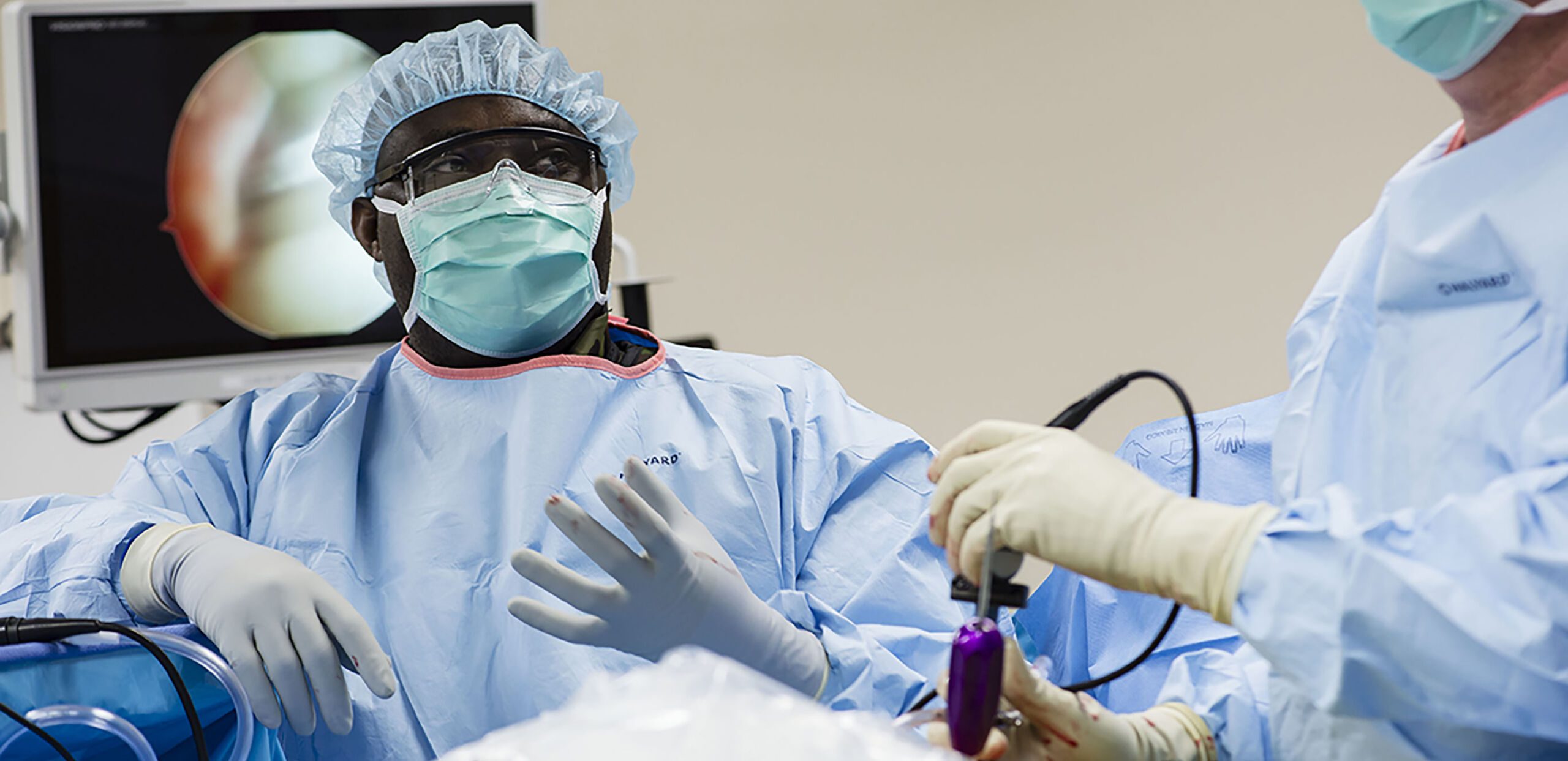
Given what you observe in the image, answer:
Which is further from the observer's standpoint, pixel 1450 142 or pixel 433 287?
pixel 433 287

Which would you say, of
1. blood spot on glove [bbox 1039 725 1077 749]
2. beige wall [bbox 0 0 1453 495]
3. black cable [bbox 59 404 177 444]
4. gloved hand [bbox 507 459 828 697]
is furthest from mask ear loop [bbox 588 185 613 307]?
beige wall [bbox 0 0 1453 495]

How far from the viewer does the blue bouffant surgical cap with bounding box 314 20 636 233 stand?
147 centimetres

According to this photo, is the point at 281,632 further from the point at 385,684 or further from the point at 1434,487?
the point at 1434,487

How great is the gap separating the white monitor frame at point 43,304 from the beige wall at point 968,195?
66 centimetres

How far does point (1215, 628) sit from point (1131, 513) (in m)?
0.40

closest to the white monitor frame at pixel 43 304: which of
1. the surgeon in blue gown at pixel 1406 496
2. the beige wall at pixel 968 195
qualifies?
the beige wall at pixel 968 195

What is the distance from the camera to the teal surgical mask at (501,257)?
4.66 ft

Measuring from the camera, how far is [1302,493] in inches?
38.9

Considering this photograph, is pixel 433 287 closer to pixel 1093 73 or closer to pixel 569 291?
pixel 569 291

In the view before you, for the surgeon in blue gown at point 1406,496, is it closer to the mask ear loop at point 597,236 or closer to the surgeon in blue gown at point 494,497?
the surgeon in blue gown at point 494,497

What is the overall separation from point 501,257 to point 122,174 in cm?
112

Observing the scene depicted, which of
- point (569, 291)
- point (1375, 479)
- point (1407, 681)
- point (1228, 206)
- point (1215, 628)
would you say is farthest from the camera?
point (1228, 206)

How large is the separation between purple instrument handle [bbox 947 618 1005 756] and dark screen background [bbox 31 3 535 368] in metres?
1.69

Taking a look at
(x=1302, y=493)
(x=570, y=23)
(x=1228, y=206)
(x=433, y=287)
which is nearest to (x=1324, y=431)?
(x=1302, y=493)
